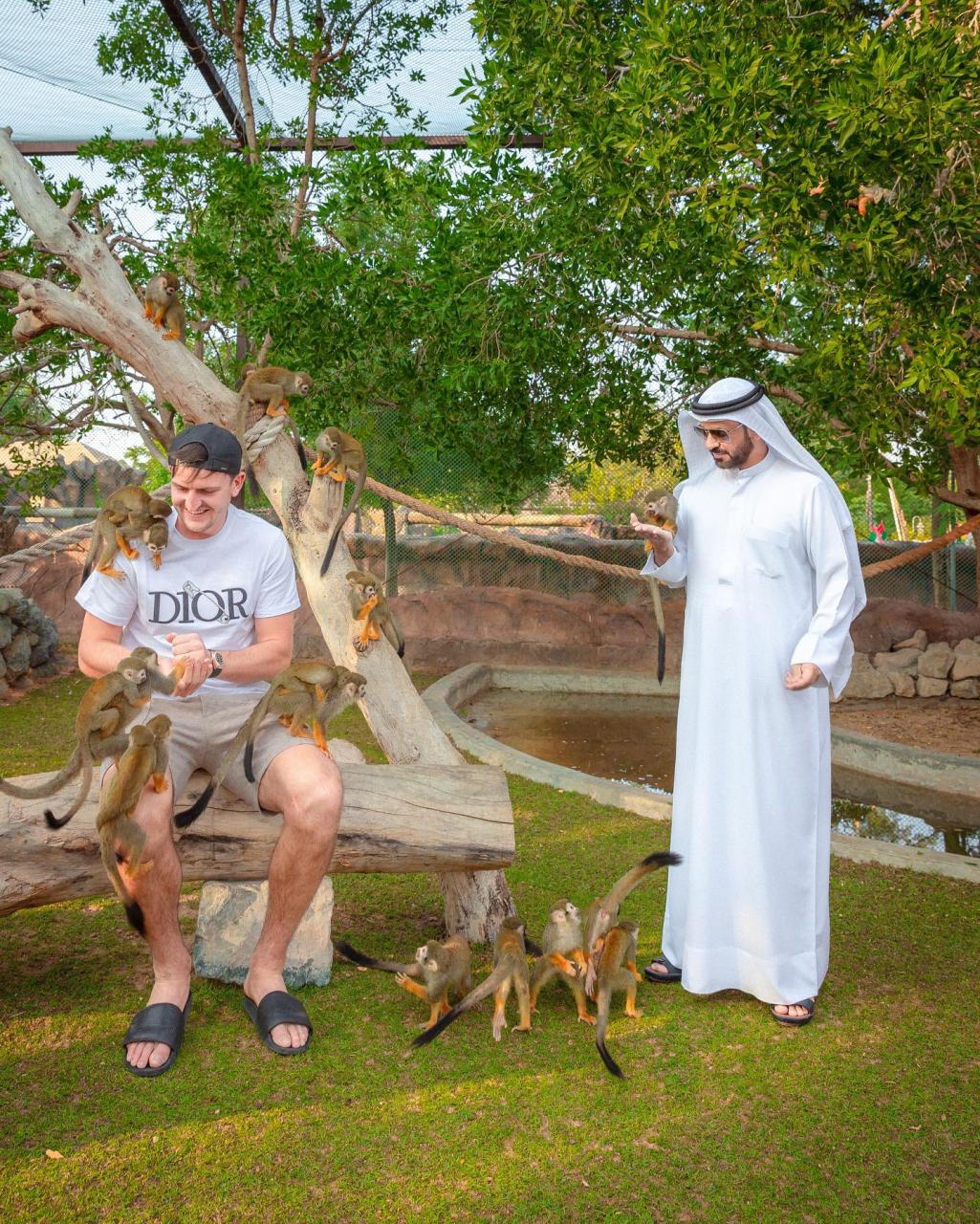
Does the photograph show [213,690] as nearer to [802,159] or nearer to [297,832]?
[297,832]

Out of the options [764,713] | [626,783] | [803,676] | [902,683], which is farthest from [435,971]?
[902,683]

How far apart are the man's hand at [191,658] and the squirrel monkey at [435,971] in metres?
1.06

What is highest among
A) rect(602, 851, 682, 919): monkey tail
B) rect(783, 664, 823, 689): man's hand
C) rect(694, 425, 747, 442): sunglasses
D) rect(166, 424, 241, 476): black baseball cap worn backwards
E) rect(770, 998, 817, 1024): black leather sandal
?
rect(694, 425, 747, 442): sunglasses

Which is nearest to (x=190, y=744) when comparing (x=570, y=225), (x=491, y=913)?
(x=491, y=913)

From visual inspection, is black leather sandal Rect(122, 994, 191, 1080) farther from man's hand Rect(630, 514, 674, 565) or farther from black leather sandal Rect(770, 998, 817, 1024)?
man's hand Rect(630, 514, 674, 565)

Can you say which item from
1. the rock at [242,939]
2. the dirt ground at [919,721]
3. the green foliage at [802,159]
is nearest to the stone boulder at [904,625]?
the dirt ground at [919,721]

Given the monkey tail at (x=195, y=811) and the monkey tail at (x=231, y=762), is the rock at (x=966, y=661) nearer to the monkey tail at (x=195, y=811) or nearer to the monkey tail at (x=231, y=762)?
the monkey tail at (x=231, y=762)

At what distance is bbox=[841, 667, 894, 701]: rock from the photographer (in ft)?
31.6

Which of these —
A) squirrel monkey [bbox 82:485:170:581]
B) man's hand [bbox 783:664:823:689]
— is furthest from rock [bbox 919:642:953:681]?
squirrel monkey [bbox 82:485:170:581]

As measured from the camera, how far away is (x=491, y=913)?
400cm

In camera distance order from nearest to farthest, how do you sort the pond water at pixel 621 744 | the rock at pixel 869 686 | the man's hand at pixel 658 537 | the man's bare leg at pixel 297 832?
the man's bare leg at pixel 297 832 < the man's hand at pixel 658 537 < the pond water at pixel 621 744 < the rock at pixel 869 686

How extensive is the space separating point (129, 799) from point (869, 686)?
26.9ft

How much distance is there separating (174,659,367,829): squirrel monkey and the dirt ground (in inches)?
222

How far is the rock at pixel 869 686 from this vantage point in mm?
9641
